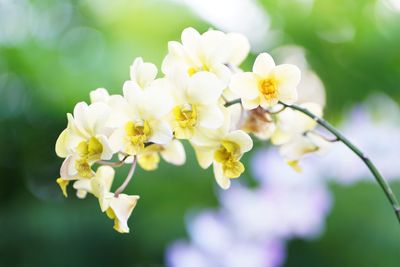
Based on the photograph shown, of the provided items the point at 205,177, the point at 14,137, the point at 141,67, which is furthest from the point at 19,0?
the point at 141,67

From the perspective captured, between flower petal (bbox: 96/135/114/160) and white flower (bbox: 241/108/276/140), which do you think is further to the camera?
white flower (bbox: 241/108/276/140)

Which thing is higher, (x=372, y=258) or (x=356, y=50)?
(x=356, y=50)

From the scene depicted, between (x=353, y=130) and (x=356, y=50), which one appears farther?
(x=356, y=50)

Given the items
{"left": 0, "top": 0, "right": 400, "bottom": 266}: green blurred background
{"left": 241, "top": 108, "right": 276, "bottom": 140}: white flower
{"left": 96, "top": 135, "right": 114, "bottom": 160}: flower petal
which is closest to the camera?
{"left": 96, "top": 135, "right": 114, "bottom": 160}: flower petal

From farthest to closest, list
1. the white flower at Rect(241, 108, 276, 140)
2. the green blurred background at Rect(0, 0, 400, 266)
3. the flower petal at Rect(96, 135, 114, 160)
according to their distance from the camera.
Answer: the green blurred background at Rect(0, 0, 400, 266) < the white flower at Rect(241, 108, 276, 140) < the flower petal at Rect(96, 135, 114, 160)

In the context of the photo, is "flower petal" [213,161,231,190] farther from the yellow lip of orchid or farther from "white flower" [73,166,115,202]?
"white flower" [73,166,115,202]

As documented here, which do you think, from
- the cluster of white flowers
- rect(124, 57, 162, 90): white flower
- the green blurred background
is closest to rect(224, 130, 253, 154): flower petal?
the cluster of white flowers

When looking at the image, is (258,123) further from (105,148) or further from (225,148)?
(105,148)

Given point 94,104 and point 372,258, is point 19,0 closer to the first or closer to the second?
point 372,258
